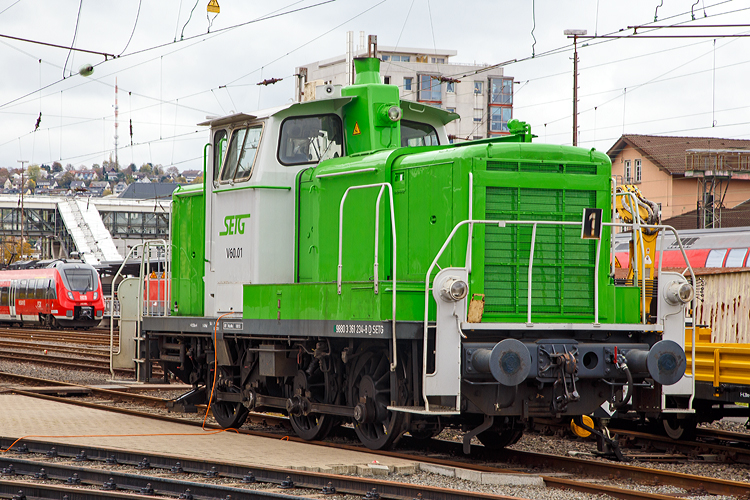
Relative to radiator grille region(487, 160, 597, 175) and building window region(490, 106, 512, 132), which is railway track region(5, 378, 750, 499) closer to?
radiator grille region(487, 160, 597, 175)

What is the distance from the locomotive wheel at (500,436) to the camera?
8188 millimetres

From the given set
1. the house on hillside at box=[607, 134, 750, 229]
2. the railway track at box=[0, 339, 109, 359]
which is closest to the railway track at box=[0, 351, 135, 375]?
the railway track at box=[0, 339, 109, 359]

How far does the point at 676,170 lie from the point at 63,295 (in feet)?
110

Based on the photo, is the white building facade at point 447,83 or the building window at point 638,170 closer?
the building window at point 638,170

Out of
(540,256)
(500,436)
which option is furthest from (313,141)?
(500,436)

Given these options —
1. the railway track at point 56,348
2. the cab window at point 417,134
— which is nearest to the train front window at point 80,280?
the railway track at point 56,348

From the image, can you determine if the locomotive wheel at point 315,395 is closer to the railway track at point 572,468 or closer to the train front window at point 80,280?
the railway track at point 572,468

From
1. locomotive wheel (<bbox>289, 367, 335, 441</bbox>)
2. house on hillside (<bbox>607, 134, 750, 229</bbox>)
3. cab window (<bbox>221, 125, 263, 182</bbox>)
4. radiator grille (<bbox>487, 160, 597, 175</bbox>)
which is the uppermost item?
house on hillside (<bbox>607, 134, 750, 229</bbox>)

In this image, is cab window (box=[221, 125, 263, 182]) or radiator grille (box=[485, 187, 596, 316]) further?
cab window (box=[221, 125, 263, 182])

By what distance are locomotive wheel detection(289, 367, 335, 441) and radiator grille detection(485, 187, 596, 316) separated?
83.3 inches

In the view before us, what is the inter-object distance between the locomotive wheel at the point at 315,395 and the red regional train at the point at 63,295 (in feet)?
101


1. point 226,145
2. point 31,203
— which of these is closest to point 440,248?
point 226,145

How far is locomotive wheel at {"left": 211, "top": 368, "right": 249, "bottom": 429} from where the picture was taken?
32.5 ft

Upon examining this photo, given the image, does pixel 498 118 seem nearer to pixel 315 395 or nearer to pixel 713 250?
pixel 713 250
